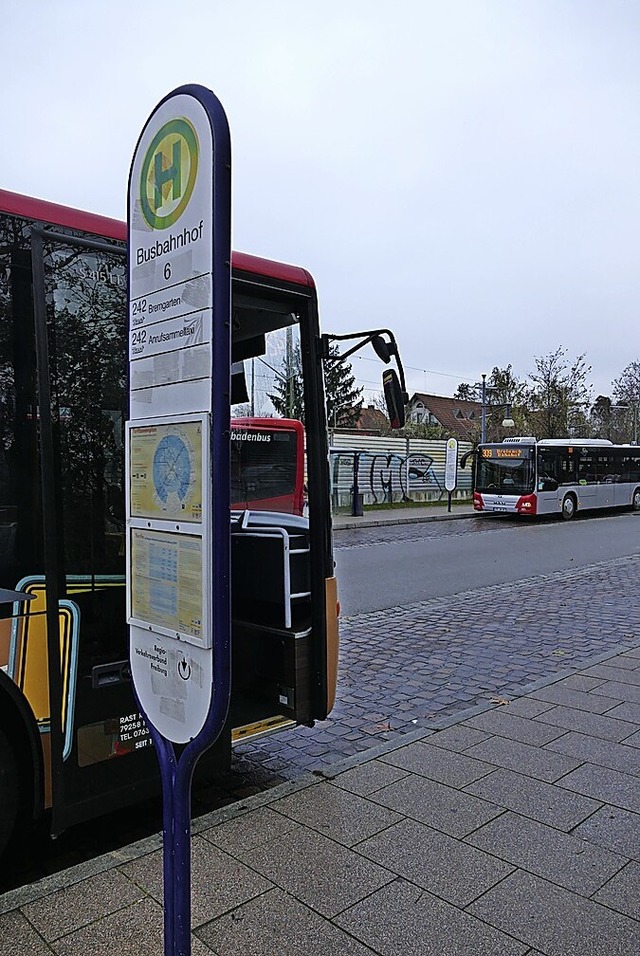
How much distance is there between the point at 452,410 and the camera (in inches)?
3391

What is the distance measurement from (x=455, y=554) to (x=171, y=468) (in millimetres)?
14063

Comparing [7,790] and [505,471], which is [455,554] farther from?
[7,790]

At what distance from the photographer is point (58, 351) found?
336cm

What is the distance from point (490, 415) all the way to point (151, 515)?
183 feet

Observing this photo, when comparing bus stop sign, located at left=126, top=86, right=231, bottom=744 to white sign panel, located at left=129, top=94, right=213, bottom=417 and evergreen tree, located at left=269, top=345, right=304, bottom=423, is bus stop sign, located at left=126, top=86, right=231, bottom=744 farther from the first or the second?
evergreen tree, located at left=269, top=345, right=304, bottom=423

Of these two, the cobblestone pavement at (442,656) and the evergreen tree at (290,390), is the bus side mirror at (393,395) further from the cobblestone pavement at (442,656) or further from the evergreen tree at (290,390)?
the cobblestone pavement at (442,656)

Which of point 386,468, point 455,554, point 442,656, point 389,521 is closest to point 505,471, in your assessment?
point 389,521

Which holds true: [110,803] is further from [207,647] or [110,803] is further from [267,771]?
[207,647]

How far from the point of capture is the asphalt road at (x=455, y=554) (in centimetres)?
1158

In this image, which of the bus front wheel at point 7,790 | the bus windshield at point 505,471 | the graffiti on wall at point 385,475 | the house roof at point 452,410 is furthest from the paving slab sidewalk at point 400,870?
the house roof at point 452,410

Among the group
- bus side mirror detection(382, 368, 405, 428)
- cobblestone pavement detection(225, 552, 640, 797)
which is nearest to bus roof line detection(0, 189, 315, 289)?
bus side mirror detection(382, 368, 405, 428)

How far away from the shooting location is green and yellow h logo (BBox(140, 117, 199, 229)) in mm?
2223

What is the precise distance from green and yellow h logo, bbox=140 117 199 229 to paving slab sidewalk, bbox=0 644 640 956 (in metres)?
2.47

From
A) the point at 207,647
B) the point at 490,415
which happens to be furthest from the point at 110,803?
the point at 490,415
